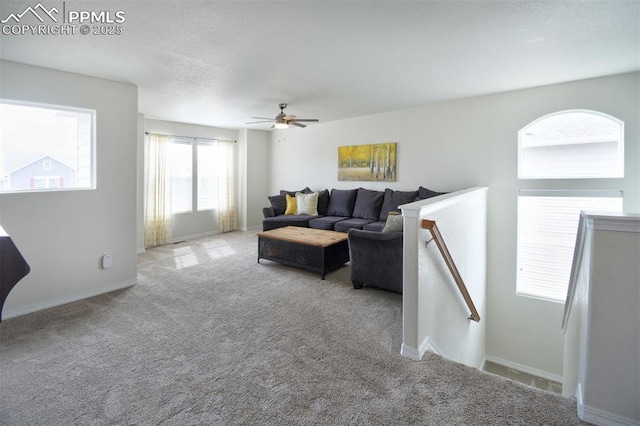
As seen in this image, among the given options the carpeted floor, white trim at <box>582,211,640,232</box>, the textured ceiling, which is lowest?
the carpeted floor

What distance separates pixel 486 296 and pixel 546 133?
248cm

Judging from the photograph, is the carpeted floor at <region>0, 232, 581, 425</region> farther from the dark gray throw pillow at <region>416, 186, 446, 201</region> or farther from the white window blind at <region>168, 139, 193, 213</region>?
the white window blind at <region>168, 139, 193, 213</region>

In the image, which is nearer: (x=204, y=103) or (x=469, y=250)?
(x=469, y=250)

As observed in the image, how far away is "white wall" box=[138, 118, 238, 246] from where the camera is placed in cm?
603

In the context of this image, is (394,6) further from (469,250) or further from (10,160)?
(10,160)

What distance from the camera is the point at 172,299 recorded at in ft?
11.1

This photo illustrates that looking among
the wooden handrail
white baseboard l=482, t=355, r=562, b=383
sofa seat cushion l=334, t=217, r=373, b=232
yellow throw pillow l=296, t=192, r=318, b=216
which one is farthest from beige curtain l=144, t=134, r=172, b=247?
white baseboard l=482, t=355, r=562, b=383

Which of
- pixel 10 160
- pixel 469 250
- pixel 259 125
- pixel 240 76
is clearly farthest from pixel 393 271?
pixel 259 125

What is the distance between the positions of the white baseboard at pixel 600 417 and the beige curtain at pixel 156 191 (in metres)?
6.35

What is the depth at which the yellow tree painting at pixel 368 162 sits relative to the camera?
18.6 ft

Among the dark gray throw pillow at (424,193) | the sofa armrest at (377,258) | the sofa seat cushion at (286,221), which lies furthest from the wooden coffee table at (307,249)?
the dark gray throw pillow at (424,193)

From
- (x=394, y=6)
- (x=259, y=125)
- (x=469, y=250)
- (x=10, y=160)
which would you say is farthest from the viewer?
(x=259, y=125)

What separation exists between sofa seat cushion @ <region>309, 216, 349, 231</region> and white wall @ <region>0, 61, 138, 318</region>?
2.91 metres

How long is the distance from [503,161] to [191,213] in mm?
5991
